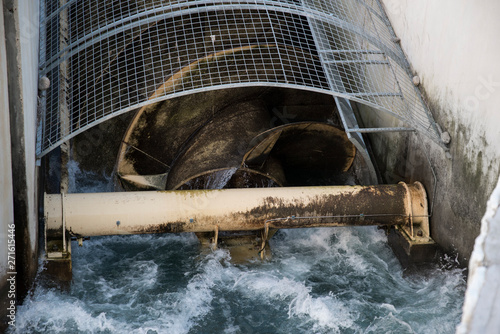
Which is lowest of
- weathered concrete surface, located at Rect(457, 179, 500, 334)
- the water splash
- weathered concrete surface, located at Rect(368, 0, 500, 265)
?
the water splash

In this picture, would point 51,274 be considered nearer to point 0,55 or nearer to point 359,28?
point 0,55

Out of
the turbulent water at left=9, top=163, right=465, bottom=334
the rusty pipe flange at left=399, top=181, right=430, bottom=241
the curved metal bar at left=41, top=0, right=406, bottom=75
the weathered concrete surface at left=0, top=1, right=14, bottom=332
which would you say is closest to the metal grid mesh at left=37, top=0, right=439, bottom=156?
the curved metal bar at left=41, top=0, right=406, bottom=75

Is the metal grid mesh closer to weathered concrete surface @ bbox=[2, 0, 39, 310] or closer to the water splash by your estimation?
weathered concrete surface @ bbox=[2, 0, 39, 310]

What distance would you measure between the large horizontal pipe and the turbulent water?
565 millimetres

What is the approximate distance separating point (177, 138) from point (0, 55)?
283 centimetres

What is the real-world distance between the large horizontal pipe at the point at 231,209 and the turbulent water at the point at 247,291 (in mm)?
565

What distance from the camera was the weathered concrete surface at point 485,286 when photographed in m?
1.62

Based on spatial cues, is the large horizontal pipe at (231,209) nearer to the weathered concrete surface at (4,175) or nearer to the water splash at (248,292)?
the water splash at (248,292)

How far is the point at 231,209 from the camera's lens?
198 inches

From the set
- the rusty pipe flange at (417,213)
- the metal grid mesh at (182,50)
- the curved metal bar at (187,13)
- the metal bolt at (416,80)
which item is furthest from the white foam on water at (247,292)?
the curved metal bar at (187,13)

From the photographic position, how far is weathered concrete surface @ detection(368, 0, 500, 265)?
4207mm

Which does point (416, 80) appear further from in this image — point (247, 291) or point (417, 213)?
point (247, 291)

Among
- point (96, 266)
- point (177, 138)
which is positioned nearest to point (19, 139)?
point (96, 266)

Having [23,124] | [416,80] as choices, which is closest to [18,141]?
[23,124]
